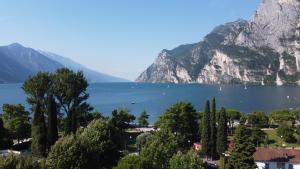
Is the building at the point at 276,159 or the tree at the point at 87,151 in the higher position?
the tree at the point at 87,151

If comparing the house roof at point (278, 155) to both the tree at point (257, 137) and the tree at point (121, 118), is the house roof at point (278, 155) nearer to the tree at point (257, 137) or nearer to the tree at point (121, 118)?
the tree at point (257, 137)

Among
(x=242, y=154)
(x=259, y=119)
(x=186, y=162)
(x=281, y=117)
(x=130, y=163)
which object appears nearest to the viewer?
(x=130, y=163)

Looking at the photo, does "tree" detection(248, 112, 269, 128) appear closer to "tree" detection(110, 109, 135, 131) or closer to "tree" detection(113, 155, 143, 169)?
"tree" detection(110, 109, 135, 131)

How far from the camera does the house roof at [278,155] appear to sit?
52969mm

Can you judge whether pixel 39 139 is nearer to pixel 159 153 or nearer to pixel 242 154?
pixel 159 153

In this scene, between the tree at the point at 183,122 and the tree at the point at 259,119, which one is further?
the tree at the point at 259,119

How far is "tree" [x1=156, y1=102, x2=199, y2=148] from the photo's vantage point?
71250 mm

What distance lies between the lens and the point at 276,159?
53.1 meters

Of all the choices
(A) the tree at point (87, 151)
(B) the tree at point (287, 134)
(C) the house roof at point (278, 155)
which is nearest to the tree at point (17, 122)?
(A) the tree at point (87, 151)

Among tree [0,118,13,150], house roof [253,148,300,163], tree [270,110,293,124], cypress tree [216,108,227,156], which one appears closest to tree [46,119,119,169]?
tree [0,118,13,150]

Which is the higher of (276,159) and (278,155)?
(278,155)

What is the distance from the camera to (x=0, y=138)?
58.3 m

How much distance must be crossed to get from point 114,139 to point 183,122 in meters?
26.5

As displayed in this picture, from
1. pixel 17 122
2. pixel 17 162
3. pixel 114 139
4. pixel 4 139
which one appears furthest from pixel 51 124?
pixel 17 162
